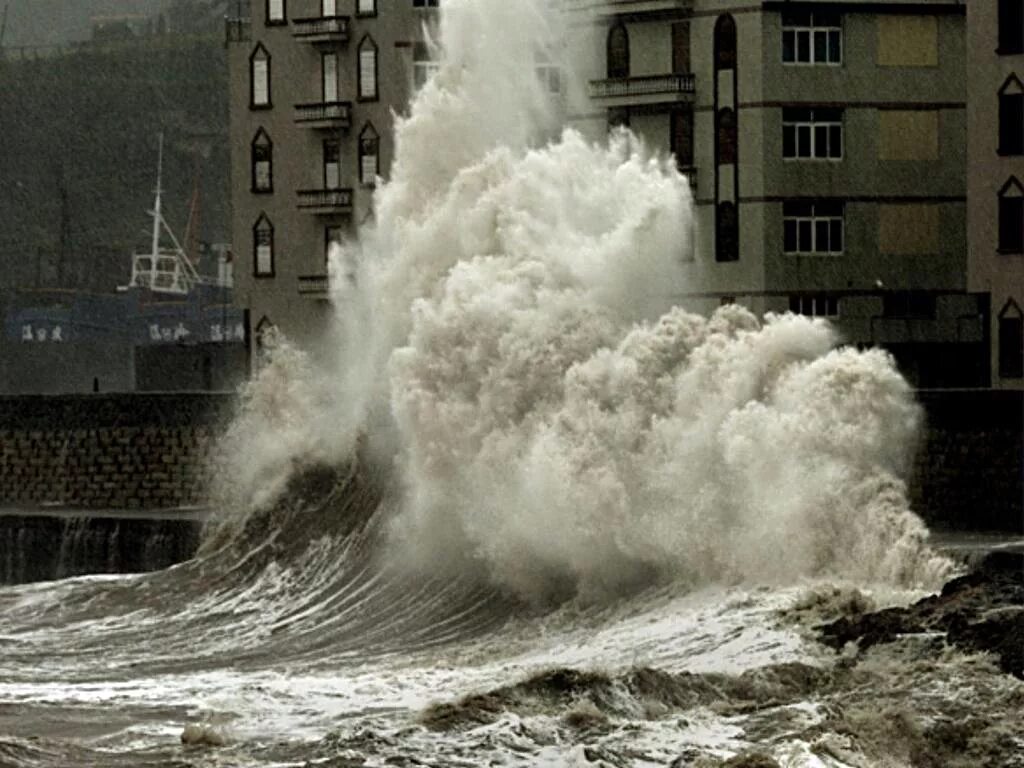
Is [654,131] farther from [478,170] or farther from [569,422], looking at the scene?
[569,422]

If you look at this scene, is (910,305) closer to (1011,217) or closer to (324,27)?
(1011,217)

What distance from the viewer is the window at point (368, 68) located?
67.6 meters

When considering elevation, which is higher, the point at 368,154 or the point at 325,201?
the point at 368,154

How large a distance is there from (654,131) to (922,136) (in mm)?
4958

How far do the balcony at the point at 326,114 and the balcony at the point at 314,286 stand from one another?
3118 millimetres

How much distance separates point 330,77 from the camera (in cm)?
6838

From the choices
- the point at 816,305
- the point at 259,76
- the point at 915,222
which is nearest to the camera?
the point at 915,222

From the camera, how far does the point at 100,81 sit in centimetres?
17650

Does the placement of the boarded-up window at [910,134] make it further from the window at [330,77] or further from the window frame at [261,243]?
the window frame at [261,243]

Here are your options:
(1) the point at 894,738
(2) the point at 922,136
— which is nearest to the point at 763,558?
(1) the point at 894,738

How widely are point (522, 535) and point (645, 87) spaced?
81.1 ft

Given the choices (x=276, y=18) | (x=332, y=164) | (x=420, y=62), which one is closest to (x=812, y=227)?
(x=420, y=62)

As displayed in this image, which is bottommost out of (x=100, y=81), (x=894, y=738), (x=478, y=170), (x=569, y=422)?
(x=894, y=738)

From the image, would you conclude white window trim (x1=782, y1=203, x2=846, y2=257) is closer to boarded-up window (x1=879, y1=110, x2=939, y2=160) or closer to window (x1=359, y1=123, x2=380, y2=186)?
boarded-up window (x1=879, y1=110, x2=939, y2=160)
